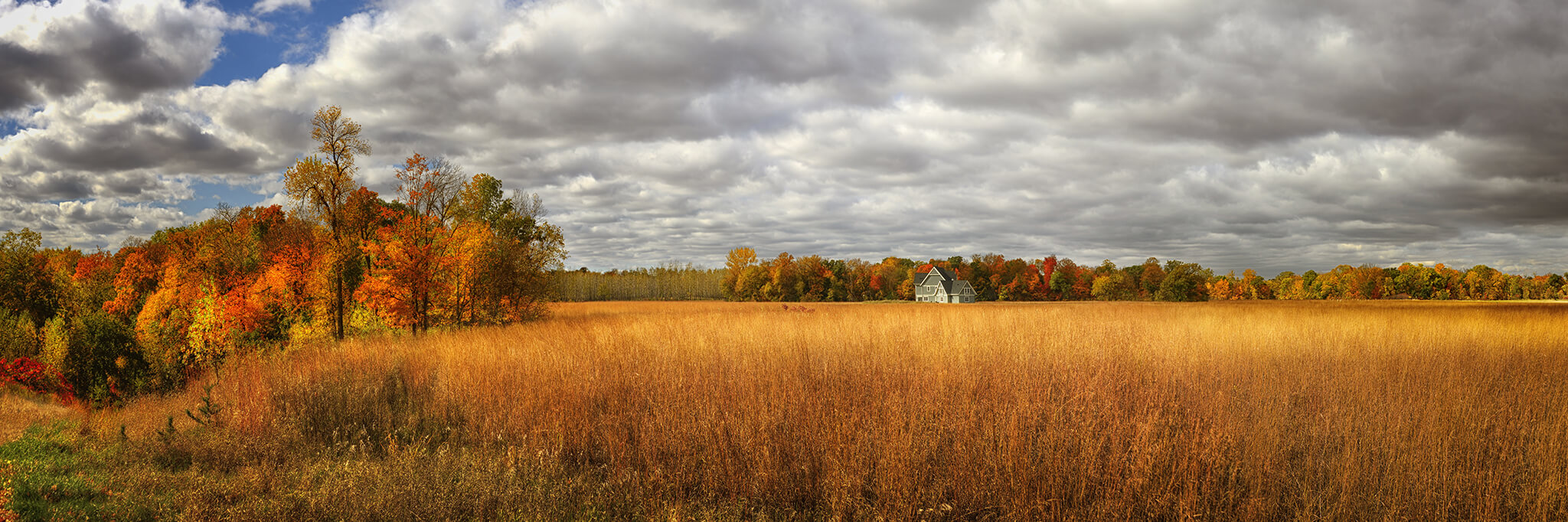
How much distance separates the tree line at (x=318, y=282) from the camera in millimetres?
22203

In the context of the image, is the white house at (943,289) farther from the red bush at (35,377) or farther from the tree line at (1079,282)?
the red bush at (35,377)

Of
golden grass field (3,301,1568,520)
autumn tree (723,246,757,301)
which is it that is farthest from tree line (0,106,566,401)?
autumn tree (723,246,757,301)

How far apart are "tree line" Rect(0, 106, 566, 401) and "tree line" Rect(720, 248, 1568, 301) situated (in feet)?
192

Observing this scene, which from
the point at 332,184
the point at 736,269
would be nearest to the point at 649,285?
the point at 736,269

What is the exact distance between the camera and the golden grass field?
16.9 ft

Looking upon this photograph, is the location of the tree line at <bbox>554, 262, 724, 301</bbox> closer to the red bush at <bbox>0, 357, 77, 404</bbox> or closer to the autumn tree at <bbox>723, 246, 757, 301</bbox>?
the autumn tree at <bbox>723, 246, 757, 301</bbox>

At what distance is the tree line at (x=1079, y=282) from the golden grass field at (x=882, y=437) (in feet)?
252

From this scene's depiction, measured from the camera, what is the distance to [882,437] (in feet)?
18.9

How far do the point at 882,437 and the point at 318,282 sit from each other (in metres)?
27.1

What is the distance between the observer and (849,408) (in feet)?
23.0

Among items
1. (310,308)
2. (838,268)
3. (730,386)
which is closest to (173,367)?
(310,308)

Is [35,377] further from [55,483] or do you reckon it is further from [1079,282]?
[1079,282]

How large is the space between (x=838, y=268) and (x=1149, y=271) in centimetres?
4576

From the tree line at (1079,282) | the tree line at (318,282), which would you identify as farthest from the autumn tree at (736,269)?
the tree line at (318,282)
